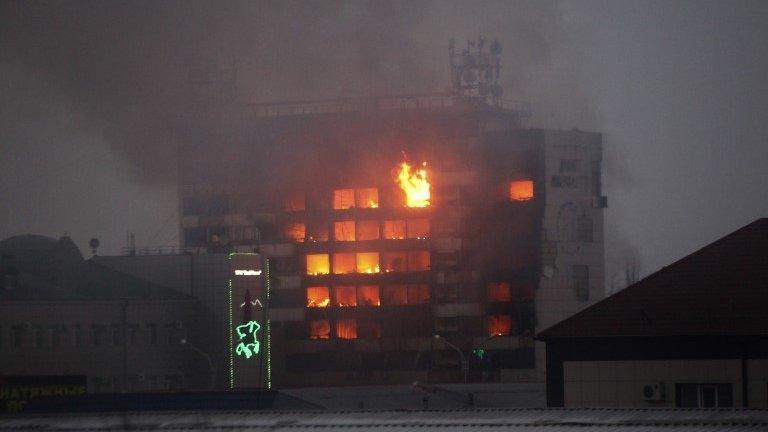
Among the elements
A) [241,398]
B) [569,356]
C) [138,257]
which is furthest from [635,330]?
[138,257]

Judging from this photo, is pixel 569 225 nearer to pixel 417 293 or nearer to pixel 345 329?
pixel 417 293

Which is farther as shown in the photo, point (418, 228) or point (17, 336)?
point (418, 228)

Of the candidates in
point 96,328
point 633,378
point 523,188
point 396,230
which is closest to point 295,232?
point 396,230

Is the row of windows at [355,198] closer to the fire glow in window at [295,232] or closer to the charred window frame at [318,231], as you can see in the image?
the charred window frame at [318,231]

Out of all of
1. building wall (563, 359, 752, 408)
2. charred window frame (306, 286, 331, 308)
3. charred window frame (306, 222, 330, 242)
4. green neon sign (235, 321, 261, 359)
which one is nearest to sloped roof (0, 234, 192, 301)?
green neon sign (235, 321, 261, 359)

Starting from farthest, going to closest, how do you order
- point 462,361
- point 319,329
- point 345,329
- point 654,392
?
point 319,329
point 345,329
point 462,361
point 654,392

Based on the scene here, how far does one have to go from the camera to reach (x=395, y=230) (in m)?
152

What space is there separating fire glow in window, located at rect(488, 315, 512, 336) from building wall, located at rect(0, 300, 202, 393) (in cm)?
3583

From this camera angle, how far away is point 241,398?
218 ft

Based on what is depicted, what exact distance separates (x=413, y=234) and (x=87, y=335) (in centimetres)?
4976

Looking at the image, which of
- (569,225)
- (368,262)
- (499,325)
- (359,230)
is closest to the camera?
(499,325)

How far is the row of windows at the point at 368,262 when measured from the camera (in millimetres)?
150500

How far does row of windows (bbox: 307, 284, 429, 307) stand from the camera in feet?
492

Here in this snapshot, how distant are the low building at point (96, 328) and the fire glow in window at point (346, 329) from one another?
30.2 meters
